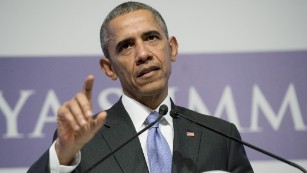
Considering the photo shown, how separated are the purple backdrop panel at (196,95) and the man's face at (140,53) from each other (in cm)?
50

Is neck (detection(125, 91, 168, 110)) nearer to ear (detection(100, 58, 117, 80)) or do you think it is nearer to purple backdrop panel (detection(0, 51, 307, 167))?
ear (detection(100, 58, 117, 80))

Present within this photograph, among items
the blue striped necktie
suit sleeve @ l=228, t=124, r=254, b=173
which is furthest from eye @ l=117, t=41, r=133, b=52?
suit sleeve @ l=228, t=124, r=254, b=173

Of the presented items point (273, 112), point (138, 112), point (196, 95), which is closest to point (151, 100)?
point (138, 112)

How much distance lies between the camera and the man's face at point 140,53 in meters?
1.73

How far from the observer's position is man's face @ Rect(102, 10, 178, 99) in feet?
5.68

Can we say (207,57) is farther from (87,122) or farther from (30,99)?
(87,122)

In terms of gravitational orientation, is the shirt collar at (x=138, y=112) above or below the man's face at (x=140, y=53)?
below

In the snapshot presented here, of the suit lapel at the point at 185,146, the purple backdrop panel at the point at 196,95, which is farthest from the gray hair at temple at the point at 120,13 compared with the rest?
the purple backdrop panel at the point at 196,95

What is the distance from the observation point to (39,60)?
94.3 inches

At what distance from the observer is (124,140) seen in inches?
66.8

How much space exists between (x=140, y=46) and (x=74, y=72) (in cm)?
72

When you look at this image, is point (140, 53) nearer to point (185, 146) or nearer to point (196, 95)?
point (185, 146)

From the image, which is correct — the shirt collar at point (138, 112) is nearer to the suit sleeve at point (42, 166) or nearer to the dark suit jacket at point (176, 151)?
the dark suit jacket at point (176, 151)

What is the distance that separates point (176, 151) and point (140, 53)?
0.36 m
